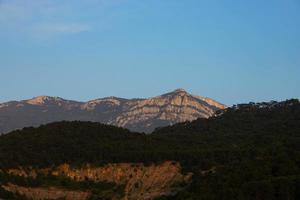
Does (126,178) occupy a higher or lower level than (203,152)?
lower

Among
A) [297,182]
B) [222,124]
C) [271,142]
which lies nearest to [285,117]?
[222,124]

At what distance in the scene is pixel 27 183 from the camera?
118 meters

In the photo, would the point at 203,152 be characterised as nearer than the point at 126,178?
No

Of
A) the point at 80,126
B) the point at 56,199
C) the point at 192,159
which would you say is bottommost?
the point at 56,199

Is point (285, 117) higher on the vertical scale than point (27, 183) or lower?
higher

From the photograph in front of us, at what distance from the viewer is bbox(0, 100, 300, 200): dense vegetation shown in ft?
312

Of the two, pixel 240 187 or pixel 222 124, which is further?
Result: pixel 222 124

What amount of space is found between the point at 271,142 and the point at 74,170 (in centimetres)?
4034

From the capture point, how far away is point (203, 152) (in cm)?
12850

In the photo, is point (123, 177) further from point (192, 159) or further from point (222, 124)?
point (222, 124)

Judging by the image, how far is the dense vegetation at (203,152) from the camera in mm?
95000

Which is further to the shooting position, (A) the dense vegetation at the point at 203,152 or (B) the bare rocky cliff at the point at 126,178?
(B) the bare rocky cliff at the point at 126,178

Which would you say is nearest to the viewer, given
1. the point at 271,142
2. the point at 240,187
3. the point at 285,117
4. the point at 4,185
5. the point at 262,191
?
the point at 262,191

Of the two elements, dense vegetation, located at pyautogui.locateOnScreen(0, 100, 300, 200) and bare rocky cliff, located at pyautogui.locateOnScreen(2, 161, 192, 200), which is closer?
dense vegetation, located at pyautogui.locateOnScreen(0, 100, 300, 200)
